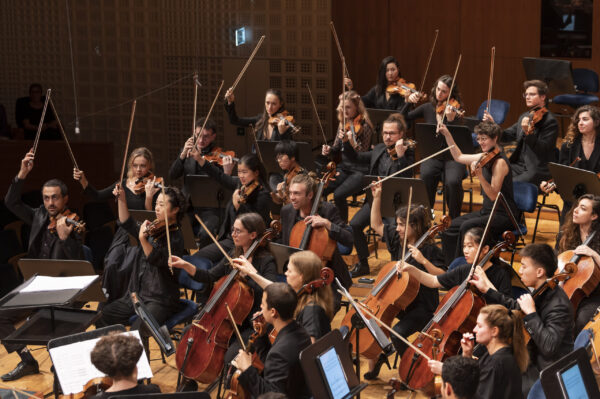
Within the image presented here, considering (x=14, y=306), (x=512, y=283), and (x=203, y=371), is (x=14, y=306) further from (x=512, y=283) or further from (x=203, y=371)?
(x=512, y=283)

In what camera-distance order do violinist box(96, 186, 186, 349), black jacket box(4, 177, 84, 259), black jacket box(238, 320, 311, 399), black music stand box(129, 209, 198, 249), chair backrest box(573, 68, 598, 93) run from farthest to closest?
chair backrest box(573, 68, 598, 93) → black jacket box(4, 177, 84, 259) → black music stand box(129, 209, 198, 249) → violinist box(96, 186, 186, 349) → black jacket box(238, 320, 311, 399)

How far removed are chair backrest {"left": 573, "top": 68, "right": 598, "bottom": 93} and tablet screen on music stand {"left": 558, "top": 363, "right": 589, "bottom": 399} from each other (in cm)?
560

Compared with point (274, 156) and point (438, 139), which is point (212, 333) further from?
point (438, 139)

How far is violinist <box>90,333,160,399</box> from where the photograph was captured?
3314mm

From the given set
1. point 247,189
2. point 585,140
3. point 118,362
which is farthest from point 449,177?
point 118,362

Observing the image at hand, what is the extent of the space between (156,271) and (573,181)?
2.70m

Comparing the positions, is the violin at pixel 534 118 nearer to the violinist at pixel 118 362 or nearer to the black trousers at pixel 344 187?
the black trousers at pixel 344 187

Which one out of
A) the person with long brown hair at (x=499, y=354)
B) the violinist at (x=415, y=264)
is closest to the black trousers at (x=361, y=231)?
the violinist at (x=415, y=264)

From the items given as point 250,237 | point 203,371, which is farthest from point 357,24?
point 203,371

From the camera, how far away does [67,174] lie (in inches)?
331

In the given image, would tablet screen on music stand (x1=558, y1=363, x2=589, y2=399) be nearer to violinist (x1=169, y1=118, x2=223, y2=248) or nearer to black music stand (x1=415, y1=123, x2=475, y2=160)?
black music stand (x1=415, y1=123, x2=475, y2=160)

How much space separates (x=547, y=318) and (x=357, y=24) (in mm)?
6365

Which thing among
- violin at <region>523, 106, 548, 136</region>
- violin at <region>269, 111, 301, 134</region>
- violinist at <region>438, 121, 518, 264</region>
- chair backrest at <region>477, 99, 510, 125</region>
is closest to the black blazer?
violinist at <region>438, 121, 518, 264</region>

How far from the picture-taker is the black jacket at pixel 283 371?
3645mm
